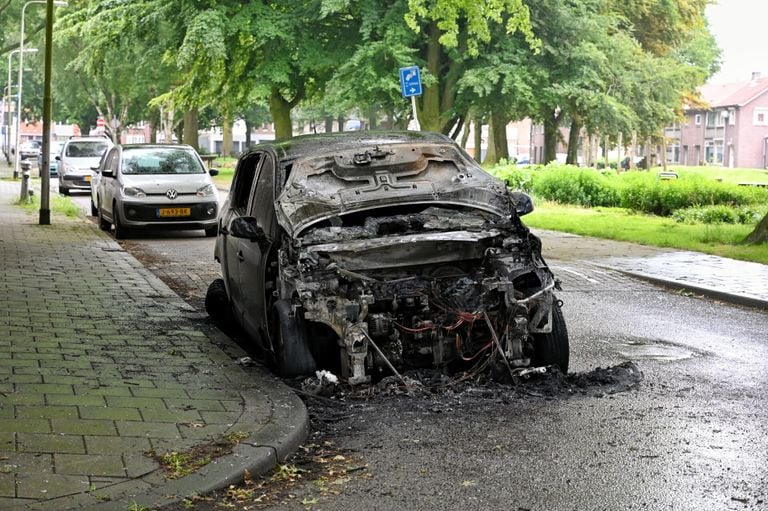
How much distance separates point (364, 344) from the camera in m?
6.94

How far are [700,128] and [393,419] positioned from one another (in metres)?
110

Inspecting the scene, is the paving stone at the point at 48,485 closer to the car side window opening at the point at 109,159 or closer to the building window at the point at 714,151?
the car side window opening at the point at 109,159

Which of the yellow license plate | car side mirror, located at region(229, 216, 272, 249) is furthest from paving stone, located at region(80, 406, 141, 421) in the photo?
the yellow license plate

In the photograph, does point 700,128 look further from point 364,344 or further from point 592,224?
point 364,344

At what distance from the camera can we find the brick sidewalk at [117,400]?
16.3 ft

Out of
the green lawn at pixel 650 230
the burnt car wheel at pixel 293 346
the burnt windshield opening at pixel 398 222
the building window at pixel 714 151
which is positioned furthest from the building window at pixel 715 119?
the burnt car wheel at pixel 293 346

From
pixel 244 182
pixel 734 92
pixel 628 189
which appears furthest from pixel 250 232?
pixel 734 92

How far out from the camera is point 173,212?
1931 centimetres

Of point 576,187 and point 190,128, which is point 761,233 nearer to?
point 576,187

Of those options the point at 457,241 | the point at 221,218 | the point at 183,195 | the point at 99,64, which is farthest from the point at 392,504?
the point at 99,64

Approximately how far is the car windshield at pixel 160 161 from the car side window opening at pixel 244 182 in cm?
1104

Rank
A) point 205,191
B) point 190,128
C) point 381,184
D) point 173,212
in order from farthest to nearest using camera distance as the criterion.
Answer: point 190,128, point 205,191, point 173,212, point 381,184

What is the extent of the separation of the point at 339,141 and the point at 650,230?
543 inches

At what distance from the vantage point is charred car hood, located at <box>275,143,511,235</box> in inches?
299
